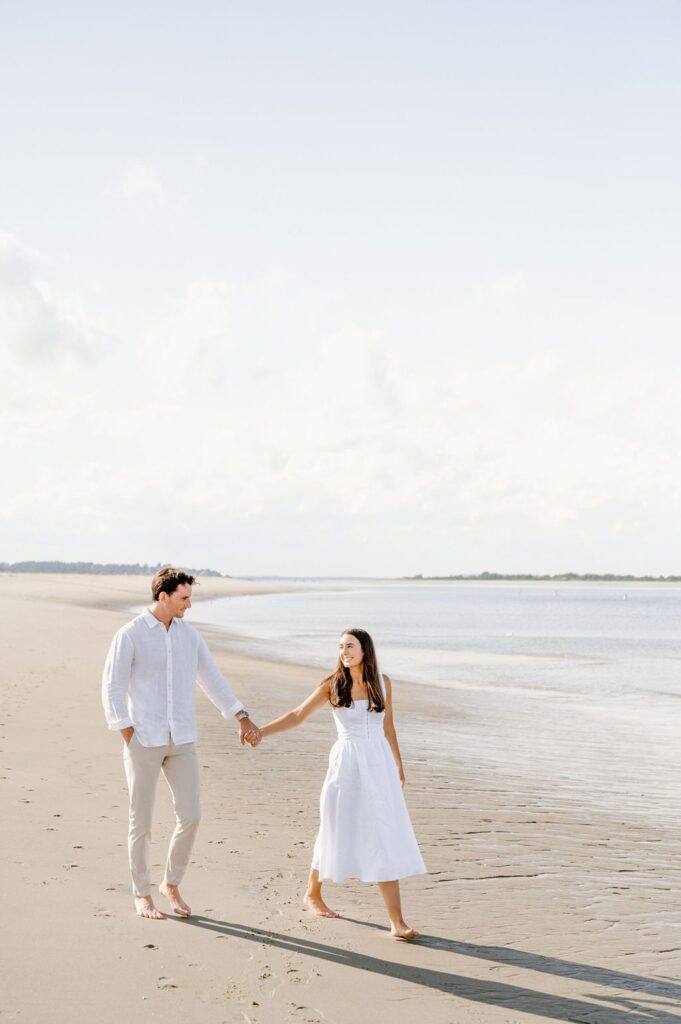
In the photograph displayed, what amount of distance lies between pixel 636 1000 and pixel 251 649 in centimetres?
2440

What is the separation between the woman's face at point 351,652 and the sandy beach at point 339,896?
1709mm

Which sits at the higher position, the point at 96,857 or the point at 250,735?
the point at 250,735

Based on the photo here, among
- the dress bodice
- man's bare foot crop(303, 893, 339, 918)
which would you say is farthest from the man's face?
man's bare foot crop(303, 893, 339, 918)

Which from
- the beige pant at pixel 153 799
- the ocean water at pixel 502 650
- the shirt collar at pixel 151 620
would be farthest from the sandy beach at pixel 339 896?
the ocean water at pixel 502 650

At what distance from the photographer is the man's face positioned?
616 centimetres

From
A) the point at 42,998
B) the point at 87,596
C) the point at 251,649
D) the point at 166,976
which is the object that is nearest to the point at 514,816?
the point at 166,976

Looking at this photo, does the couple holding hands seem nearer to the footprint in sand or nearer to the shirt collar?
the shirt collar

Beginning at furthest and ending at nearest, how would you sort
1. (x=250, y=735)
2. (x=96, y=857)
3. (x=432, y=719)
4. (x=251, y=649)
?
(x=251, y=649) < (x=432, y=719) < (x=96, y=857) < (x=250, y=735)

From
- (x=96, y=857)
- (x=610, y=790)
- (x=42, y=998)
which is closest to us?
(x=42, y=998)

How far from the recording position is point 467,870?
24.9ft

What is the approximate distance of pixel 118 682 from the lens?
598 centimetres

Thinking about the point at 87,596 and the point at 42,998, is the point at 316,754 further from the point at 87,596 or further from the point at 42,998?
the point at 87,596

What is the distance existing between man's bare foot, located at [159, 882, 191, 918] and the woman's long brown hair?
161 cm

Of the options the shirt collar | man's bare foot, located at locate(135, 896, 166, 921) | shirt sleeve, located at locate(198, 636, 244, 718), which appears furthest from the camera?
shirt sleeve, located at locate(198, 636, 244, 718)
